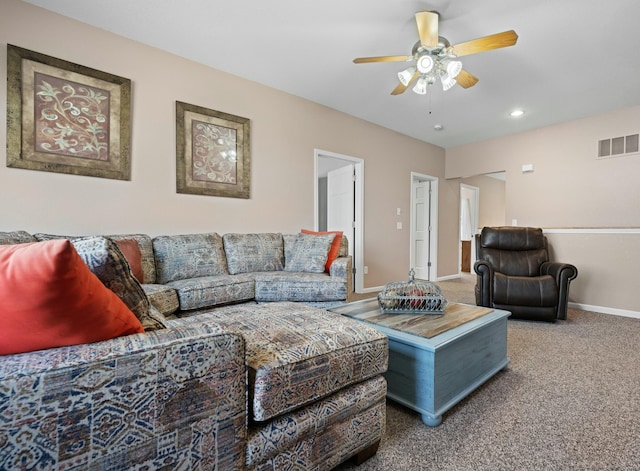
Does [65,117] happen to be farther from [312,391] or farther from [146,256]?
[312,391]

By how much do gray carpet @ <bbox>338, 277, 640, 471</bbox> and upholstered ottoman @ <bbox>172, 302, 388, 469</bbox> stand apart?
24cm

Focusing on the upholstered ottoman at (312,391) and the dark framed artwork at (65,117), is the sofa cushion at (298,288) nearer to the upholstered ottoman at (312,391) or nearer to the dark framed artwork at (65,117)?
the upholstered ottoman at (312,391)

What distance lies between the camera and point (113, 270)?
863 mm

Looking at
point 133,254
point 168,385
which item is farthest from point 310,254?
point 168,385

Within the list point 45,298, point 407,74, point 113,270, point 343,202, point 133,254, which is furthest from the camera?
point 343,202

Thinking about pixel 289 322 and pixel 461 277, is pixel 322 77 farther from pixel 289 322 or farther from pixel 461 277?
pixel 461 277

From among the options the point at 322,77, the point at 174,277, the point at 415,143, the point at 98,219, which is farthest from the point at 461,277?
the point at 98,219

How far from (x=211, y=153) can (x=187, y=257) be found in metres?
1.17

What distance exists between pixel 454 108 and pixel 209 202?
329cm

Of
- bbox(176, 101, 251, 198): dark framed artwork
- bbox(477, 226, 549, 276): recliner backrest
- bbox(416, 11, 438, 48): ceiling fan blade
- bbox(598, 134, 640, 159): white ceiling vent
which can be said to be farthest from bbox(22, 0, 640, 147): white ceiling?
bbox(477, 226, 549, 276): recliner backrest

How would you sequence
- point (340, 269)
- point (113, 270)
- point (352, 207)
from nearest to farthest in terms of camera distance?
point (113, 270), point (340, 269), point (352, 207)

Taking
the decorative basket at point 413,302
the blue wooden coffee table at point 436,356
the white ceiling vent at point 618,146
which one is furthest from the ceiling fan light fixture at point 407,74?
the white ceiling vent at point 618,146

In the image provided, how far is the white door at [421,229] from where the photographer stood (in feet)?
18.5

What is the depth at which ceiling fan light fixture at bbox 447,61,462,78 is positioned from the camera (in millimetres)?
2321
